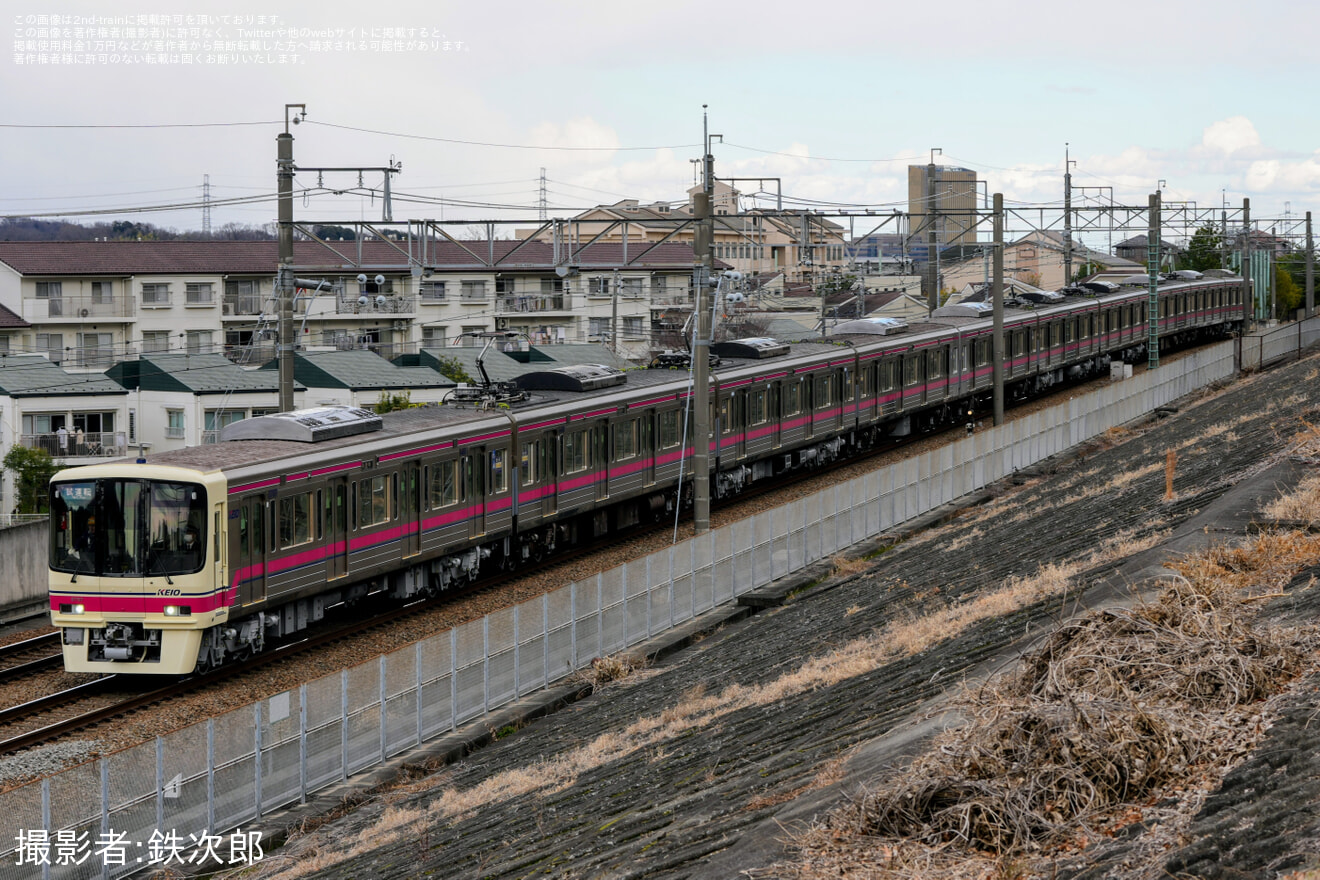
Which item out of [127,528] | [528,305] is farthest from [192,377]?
[127,528]

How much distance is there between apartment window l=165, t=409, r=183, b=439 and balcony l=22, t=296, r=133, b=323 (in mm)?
11508

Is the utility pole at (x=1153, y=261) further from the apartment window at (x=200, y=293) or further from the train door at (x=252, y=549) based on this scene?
the apartment window at (x=200, y=293)

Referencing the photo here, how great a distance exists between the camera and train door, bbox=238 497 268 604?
52.0 feet

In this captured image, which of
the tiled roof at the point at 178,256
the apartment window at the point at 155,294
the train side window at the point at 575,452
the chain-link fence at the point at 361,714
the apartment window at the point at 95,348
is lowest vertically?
the chain-link fence at the point at 361,714

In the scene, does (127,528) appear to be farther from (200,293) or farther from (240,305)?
(240,305)

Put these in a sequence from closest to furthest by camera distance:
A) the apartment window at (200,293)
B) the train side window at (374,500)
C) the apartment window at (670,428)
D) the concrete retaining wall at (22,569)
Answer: the train side window at (374,500)
the concrete retaining wall at (22,569)
the apartment window at (670,428)
the apartment window at (200,293)

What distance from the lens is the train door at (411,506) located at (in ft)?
62.0

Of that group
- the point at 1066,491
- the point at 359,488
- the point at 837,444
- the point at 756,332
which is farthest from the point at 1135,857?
the point at 756,332

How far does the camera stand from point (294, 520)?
16.8 m

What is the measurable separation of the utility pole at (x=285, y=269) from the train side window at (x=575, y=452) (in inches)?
176

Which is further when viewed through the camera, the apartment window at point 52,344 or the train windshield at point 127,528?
the apartment window at point 52,344

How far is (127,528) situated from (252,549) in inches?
54.1

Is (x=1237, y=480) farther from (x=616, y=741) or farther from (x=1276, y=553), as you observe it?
(x=616, y=741)

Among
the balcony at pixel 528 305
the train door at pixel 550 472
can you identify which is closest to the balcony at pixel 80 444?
the train door at pixel 550 472
